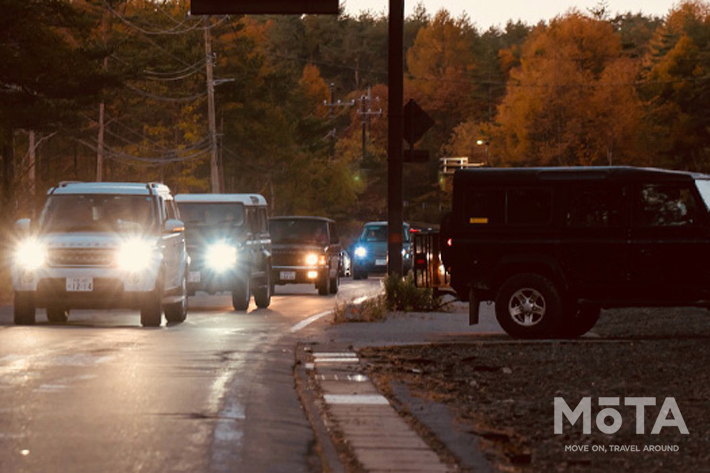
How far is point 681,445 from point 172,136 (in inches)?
3464

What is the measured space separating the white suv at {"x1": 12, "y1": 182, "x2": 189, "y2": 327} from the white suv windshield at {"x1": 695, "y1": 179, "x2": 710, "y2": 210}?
8.36 metres

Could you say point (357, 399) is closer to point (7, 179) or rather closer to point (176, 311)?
point (176, 311)

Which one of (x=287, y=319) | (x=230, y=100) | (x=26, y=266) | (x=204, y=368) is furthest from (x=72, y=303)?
(x=230, y=100)

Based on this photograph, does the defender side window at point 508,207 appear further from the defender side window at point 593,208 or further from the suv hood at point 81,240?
the suv hood at point 81,240

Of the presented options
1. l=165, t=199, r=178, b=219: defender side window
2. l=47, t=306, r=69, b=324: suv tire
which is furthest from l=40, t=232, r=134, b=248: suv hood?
l=165, t=199, r=178, b=219: defender side window

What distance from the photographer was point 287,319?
25578 mm

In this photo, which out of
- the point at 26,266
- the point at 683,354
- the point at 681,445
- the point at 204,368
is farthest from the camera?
the point at 26,266

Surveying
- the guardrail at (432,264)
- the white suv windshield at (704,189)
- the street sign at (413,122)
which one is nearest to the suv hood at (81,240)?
the guardrail at (432,264)

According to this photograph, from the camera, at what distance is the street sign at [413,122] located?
2827 cm

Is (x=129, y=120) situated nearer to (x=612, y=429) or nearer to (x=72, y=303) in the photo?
(x=72, y=303)

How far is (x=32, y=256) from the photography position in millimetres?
22641

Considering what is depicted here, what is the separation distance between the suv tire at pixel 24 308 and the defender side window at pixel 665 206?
30.8ft

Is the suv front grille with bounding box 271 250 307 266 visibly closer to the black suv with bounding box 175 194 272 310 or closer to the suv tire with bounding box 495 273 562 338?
the black suv with bounding box 175 194 272 310

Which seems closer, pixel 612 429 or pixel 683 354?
pixel 612 429
